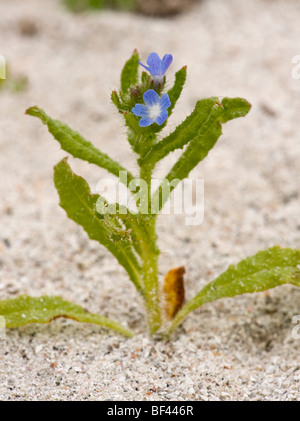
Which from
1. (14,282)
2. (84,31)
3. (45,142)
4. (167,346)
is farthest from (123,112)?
(84,31)

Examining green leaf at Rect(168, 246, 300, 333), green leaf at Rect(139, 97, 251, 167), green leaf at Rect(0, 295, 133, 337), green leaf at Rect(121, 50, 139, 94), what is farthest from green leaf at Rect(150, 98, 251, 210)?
green leaf at Rect(0, 295, 133, 337)

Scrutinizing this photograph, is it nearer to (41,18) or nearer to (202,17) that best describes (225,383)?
(202,17)

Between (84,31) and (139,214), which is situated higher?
(84,31)


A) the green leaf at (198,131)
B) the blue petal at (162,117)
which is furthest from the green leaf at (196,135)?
the blue petal at (162,117)

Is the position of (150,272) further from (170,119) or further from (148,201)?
(170,119)

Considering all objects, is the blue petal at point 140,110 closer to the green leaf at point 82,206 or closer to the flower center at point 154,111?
the flower center at point 154,111

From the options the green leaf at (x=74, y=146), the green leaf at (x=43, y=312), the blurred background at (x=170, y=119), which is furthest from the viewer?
the blurred background at (x=170, y=119)
